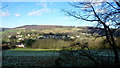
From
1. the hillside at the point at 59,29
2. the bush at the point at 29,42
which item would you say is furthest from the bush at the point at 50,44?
the hillside at the point at 59,29

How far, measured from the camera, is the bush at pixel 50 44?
3.47 meters

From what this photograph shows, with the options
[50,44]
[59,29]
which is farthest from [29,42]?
[59,29]

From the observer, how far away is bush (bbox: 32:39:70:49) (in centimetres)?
347

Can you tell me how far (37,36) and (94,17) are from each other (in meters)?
1.49

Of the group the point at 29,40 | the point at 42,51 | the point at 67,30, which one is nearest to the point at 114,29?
the point at 67,30

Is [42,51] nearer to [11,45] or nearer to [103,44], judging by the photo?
[11,45]

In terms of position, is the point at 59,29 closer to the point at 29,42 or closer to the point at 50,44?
the point at 50,44

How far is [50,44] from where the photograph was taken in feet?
11.7

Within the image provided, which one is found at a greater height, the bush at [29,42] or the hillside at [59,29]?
the hillside at [59,29]

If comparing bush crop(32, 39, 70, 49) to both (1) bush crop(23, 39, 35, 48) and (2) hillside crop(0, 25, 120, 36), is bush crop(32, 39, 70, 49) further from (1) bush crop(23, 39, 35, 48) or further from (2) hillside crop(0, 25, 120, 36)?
(2) hillside crop(0, 25, 120, 36)

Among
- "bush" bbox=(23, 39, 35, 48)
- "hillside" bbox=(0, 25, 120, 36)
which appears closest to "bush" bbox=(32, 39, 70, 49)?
"bush" bbox=(23, 39, 35, 48)

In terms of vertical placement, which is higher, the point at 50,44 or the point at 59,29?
the point at 59,29

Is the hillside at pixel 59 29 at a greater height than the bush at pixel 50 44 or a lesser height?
greater

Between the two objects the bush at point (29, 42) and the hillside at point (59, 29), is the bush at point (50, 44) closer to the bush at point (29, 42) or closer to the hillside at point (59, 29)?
the bush at point (29, 42)
